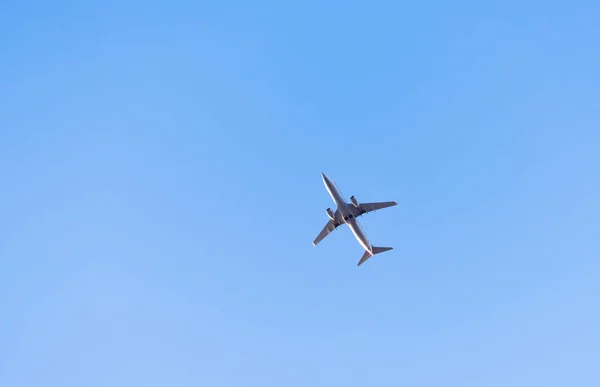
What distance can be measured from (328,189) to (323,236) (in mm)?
19450

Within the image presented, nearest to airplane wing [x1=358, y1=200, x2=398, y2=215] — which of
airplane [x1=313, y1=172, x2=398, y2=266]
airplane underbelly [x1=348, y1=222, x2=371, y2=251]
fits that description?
airplane [x1=313, y1=172, x2=398, y2=266]

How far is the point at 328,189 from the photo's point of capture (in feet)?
422

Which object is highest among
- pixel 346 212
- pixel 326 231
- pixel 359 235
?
pixel 326 231

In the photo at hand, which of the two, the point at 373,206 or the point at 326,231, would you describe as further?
the point at 326,231

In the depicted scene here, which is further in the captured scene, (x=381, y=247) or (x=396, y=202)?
(x=381, y=247)

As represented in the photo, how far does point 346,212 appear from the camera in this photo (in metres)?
132

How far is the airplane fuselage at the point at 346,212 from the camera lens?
421 ft

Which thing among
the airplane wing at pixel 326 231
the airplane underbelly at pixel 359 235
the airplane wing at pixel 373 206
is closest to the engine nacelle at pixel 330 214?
the airplane wing at pixel 326 231

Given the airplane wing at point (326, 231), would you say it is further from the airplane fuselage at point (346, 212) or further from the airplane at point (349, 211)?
the airplane fuselage at point (346, 212)

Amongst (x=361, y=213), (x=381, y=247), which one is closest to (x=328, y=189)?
(x=361, y=213)

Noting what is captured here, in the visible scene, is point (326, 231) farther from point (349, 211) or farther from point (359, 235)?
point (349, 211)

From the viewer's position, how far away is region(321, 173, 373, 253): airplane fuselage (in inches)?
5049

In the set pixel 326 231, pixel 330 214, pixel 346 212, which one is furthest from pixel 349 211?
pixel 326 231

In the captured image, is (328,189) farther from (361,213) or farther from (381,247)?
(381,247)
